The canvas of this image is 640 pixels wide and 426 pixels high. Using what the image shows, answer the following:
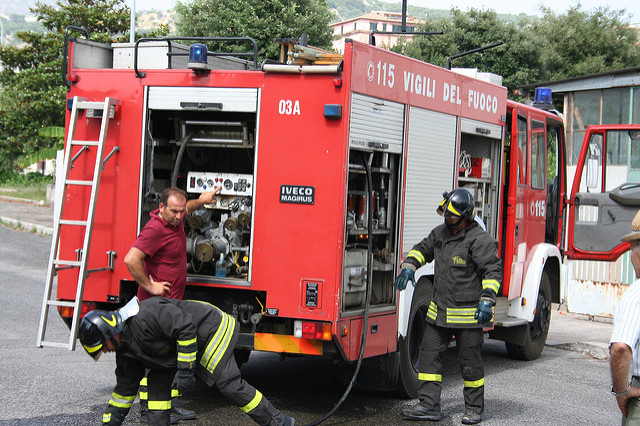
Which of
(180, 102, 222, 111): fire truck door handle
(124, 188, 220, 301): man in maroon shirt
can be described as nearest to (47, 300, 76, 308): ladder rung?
(124, 188, 220, 301): man in maroon shirt

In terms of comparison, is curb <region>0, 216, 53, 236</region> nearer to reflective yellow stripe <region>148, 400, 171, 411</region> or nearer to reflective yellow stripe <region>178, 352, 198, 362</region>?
reflective yellow stripe <region>148, 400, 171, 411</region>

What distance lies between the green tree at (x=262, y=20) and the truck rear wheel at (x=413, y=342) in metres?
19.3

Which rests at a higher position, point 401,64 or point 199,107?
point 401,64

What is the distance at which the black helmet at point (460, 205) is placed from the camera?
20.9 feet

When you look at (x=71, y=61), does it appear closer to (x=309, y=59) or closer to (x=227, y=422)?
(x=309, y=59)

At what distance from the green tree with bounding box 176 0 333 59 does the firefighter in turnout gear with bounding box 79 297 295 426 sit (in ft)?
69.7

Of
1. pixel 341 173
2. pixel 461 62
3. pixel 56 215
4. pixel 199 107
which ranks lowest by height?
pixel 56 215

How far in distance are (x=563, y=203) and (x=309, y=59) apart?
4470 millimetres

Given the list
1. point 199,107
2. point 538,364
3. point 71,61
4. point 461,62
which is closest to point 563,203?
point 538,364

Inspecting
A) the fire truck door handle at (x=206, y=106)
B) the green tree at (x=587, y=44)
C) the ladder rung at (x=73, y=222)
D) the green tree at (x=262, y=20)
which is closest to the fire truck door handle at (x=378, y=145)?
the fire truck door handle at (x=206, y=106)

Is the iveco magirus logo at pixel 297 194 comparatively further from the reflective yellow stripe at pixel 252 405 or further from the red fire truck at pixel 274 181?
the reflective yellow stripe at pixel 252 405

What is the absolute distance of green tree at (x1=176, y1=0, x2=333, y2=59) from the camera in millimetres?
26609

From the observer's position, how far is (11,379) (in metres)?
7.13

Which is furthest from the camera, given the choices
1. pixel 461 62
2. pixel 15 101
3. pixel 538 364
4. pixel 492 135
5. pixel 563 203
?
pixel 461 62
